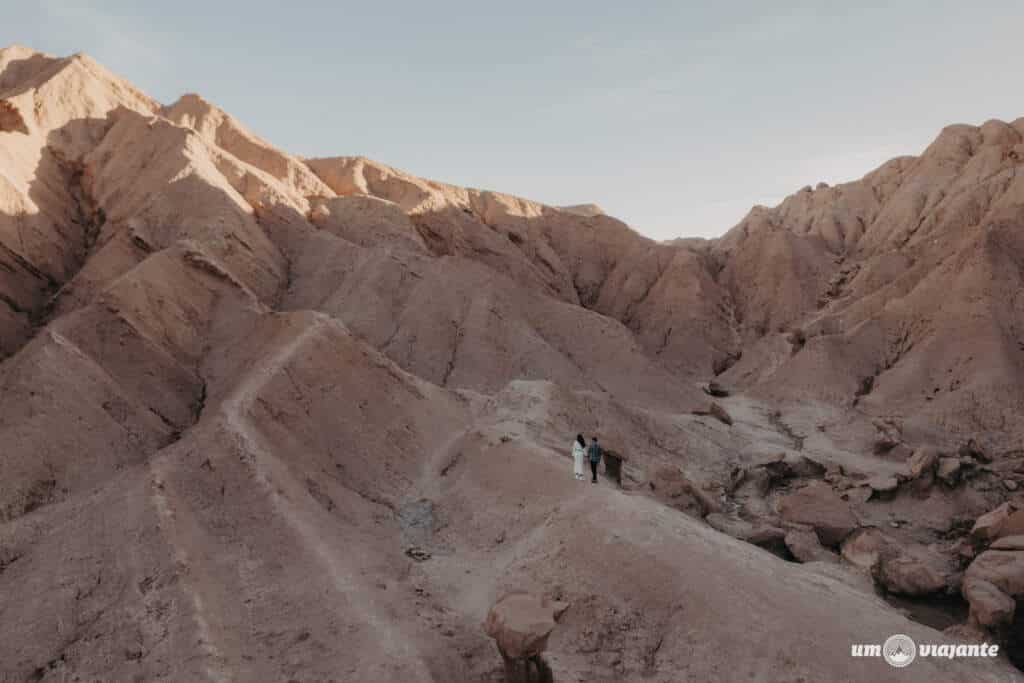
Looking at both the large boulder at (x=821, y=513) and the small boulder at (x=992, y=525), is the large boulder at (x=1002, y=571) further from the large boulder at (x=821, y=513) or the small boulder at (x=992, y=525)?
the large boulder at (x=821, y=513)

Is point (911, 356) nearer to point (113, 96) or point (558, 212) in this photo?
point (558, 212)

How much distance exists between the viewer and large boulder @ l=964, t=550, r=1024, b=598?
11.1 m

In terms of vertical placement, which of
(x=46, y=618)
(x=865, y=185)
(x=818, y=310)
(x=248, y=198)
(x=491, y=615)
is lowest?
(x=46, y=618)

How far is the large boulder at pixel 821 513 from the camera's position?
47.6 ft

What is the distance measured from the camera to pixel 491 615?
711cm

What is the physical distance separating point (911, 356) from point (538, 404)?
734 inches

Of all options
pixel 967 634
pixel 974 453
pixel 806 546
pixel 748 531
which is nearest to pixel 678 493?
pixel 748 531

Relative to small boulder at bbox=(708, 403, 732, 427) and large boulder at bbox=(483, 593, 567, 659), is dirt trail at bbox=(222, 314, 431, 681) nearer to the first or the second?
large boulder at bbox=(483, 593, 567, 659)

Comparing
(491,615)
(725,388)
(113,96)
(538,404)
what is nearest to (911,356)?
(725,388)

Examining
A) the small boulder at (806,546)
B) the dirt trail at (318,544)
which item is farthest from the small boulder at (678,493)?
the dirt trail at (318,544)

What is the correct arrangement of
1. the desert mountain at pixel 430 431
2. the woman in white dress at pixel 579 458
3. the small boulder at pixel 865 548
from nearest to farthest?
the desert mountain at pixel 430 431 < the woman in white dress at pixel 579 458 < the small boulder at pixel 865 548

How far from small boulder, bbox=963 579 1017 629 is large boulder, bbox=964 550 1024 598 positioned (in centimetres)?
24

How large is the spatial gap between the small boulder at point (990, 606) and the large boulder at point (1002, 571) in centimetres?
24

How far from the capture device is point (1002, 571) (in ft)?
37.4
